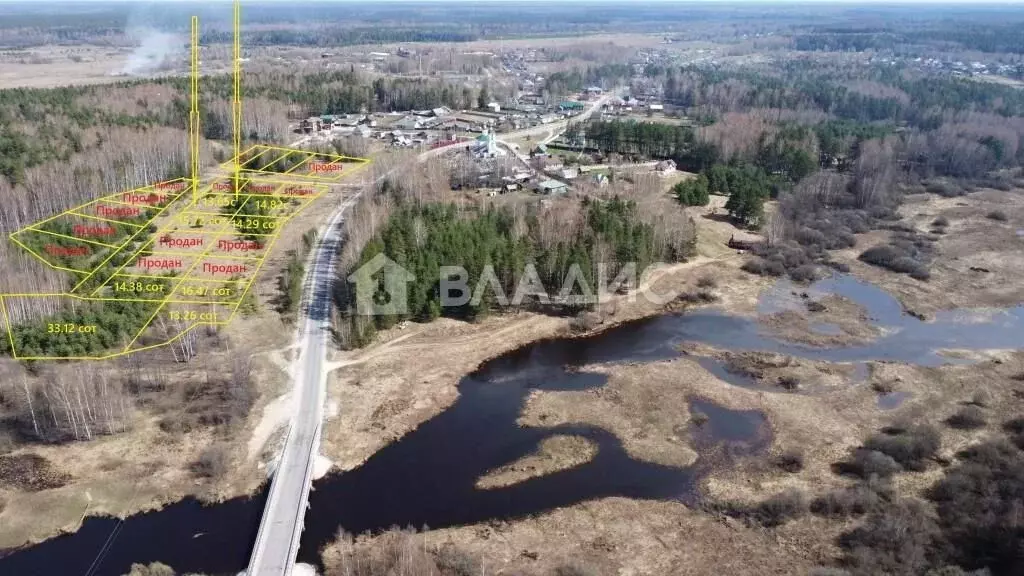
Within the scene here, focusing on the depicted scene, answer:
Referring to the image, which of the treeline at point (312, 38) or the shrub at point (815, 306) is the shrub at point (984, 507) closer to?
the shrub at point (815, 306)

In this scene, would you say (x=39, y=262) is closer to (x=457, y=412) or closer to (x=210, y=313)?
(x=210, y=313)

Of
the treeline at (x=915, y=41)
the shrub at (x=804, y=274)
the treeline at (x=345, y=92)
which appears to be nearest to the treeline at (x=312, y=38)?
the treeline at (x=345, y=92)

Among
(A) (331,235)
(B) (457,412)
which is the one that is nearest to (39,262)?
(A) (331,235)

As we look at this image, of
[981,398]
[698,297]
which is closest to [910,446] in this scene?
[981,398]

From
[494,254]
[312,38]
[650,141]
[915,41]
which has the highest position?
[915,41]

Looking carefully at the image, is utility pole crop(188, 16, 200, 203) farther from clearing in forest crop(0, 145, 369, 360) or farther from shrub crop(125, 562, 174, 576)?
shrub crop(125, 562, 174, 576)

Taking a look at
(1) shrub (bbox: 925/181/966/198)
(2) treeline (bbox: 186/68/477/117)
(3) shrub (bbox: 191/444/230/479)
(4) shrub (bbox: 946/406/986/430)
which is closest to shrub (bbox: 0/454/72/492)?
(3) shrub (bbox: 191/444/230/479)
